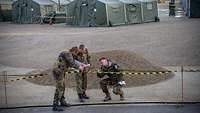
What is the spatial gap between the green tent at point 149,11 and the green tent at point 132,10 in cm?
71

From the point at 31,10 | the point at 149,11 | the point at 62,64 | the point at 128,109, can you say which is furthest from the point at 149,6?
the point at 128,109

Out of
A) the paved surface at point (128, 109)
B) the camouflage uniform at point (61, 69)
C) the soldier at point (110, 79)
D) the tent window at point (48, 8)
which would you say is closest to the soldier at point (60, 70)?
the camouflage uniform at point (61, 69)

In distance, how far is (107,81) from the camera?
13484mm

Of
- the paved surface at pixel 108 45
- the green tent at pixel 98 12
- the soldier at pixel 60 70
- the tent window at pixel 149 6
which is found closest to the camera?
the soldier at pixel 60 70

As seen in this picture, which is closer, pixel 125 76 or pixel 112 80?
pixel 112 80

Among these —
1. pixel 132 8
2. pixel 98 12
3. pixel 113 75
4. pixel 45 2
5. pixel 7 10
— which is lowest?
pixel 113 75

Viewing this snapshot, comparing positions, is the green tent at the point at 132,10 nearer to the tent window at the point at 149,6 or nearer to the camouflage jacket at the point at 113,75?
the tent window at the point at 149,6

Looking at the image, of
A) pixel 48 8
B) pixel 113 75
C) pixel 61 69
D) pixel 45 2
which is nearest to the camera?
pixel 61 69

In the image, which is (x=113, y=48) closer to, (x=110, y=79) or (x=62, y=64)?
(x=110, y=79)

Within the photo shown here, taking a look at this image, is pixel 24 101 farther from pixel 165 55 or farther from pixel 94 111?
pixel 165 55

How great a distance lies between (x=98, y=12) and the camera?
1597 inches

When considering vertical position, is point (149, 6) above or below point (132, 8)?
above

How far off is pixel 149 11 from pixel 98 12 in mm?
6169

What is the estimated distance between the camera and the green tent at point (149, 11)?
43569 millimetres
